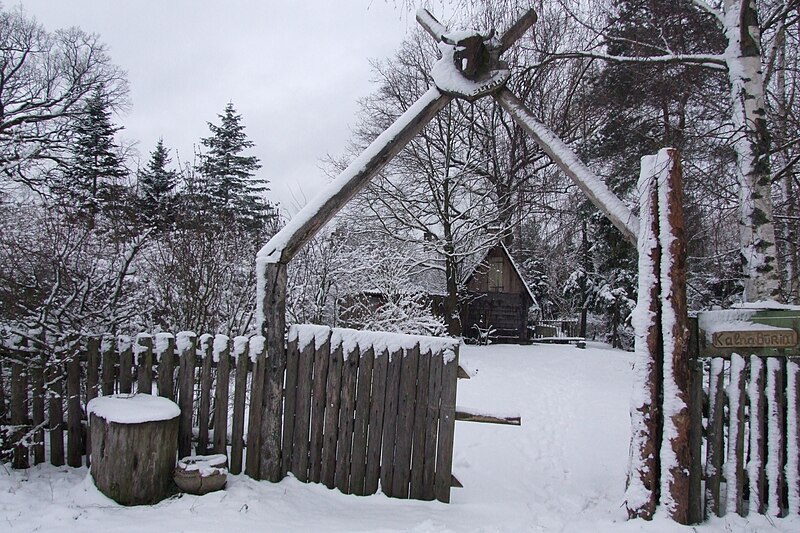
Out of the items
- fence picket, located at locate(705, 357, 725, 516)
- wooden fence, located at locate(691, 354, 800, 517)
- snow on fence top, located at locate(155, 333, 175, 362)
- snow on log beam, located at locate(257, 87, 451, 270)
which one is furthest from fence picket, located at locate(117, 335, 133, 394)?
fence picket, located at locate(705, 357, 725, 516)

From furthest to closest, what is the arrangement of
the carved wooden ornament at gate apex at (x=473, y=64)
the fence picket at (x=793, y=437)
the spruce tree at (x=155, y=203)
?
the spruce tree at (x=155, y=203), the carved wooden ornament at gate apex at (x=473, y=64), the fence picket at (x=793, y=437)

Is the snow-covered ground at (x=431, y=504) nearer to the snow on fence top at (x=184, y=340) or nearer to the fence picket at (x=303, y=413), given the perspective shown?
the fence picket at (x=303, y=413)

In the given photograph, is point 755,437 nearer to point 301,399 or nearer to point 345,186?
point 301,399

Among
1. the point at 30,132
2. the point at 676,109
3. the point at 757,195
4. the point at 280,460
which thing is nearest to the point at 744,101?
the point at 757,195

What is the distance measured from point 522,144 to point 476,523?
63.5 feet

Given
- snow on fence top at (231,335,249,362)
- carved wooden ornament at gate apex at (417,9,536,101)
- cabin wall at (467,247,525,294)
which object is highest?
carved wooden ornament at gate apex at (417,9,536,101)

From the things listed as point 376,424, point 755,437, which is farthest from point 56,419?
point 755,437

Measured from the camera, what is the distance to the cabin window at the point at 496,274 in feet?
76.2

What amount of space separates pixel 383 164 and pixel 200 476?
3.45 meters

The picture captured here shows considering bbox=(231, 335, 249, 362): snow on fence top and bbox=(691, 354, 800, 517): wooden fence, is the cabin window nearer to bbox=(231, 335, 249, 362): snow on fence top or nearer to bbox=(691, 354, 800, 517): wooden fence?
bbox=(691, 354, 800, 517): wooden fence

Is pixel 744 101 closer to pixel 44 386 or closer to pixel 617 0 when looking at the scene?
pixel 617 0

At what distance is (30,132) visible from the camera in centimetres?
2045

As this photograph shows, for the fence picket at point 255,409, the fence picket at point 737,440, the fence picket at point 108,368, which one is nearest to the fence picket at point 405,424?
the fence picket at point 255,409

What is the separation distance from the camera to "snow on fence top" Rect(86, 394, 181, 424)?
3979 millimetres
